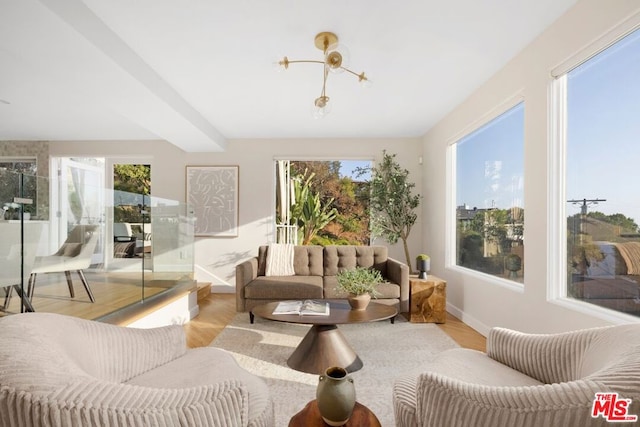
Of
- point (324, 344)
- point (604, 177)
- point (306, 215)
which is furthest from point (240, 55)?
point (306, 215)

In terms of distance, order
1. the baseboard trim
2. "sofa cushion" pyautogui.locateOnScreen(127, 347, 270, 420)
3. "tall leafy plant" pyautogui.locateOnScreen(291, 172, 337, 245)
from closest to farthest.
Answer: "sofa cushion" pyautogui.locateOnScreen(127, 347, 270, 420) → the baseboard trim → "tall leafy plant" pyautogui.locateOnScreen(291, 172, 337, 245)

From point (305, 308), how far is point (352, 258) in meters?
1.81

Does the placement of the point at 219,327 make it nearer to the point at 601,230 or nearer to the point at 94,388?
the point at 94,388

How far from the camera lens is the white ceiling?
2.25 meters

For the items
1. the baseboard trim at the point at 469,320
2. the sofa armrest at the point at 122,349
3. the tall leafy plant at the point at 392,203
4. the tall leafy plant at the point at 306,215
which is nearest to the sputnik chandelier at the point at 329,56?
the sofa armrest at the point at 122,349

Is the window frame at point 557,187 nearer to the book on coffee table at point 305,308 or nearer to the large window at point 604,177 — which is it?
the large window at point 604,177

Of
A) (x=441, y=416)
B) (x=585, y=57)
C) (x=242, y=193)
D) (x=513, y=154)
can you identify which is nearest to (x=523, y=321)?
(x=513, y=154)

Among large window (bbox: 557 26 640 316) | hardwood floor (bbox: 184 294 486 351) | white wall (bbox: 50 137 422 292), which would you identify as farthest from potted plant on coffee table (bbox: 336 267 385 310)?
white wall (bbox: 50 137 422 292)

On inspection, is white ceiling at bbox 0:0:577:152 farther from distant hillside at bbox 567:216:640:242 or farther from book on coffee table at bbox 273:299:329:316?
book on coffee table at bbox 273:299:329:316

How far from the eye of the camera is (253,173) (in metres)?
5.63

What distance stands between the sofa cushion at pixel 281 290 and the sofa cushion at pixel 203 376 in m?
2.10

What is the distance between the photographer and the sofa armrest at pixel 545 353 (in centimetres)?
143

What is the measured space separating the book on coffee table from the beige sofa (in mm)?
828

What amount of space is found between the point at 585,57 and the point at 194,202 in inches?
206
